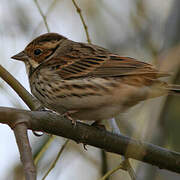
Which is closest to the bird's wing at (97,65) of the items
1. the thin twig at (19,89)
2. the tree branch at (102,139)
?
the thin twig at (19,89)

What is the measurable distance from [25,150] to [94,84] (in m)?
1.40

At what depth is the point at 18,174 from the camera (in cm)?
412

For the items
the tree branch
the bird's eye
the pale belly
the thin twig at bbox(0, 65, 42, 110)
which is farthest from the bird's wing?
the tree branch

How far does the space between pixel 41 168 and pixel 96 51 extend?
133 centimetres

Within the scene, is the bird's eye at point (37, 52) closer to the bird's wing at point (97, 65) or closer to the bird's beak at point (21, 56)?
the bird's beak at point (21, 56)

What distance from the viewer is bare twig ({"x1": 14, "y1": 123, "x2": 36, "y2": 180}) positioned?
2.29 meters

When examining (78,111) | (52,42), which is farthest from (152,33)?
(78,111)

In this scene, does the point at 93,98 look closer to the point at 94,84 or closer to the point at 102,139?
the point at 94,84

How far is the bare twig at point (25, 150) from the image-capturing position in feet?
7.51

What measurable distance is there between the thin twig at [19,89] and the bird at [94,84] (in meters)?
0.25

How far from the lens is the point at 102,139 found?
318cm

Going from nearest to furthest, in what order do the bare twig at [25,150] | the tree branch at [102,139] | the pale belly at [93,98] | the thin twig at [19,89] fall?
the bare twig at [25,150], the tree branch at [102,139], the thin twig at [19,89], the pale belly at [93,98]

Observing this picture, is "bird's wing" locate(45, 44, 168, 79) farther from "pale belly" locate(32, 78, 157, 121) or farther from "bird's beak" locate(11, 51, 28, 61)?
"bird's beak" locate(11, 51, 28, 61)

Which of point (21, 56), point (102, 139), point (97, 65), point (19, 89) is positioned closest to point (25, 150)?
point (102, 139)
